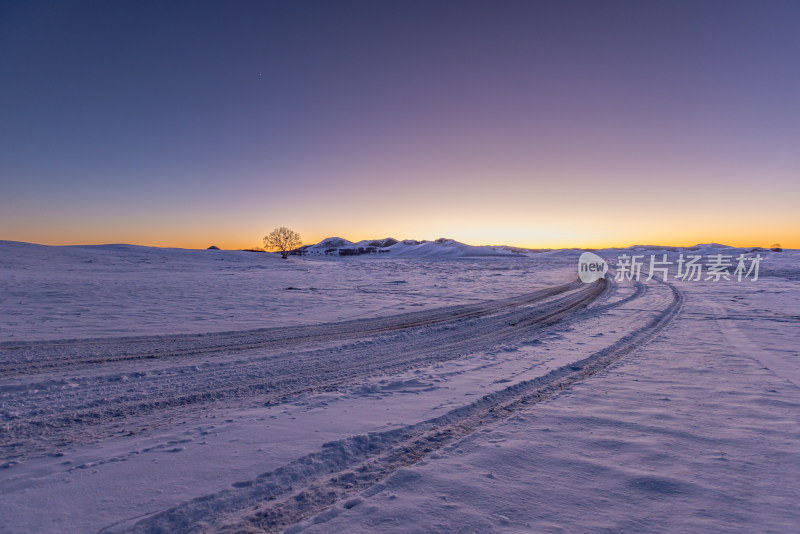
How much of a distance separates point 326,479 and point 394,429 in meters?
1.07

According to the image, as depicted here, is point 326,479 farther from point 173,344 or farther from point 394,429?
point 173,344

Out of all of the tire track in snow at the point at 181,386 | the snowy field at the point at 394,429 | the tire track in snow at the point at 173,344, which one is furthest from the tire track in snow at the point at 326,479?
the tire track in snow at the point at 173,344

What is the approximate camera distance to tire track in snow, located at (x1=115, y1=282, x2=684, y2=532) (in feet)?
8.93

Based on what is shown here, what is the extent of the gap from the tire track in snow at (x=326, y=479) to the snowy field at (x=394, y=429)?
20 millimetres

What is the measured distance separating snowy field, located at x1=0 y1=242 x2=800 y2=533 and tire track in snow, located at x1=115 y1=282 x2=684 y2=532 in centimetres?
2

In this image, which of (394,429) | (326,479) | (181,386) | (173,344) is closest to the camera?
(326,479)

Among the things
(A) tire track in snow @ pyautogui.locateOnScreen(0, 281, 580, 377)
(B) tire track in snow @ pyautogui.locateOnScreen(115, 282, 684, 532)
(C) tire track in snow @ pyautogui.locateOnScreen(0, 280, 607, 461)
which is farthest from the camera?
(A) tire track in snow @ pyautogui.locateOnScreen(0, 281, 580, 377)

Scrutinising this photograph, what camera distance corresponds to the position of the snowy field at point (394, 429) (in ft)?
9.26

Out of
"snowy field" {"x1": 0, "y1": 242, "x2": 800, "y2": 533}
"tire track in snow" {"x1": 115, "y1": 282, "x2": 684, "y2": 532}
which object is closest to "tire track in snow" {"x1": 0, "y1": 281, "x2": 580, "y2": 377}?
"snowy field" {"x1": 0, "y1": 242, "x2": 800, "y2": 533}

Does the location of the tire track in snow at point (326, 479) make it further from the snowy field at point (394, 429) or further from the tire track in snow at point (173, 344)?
the tire track in snow at point (173, 344)

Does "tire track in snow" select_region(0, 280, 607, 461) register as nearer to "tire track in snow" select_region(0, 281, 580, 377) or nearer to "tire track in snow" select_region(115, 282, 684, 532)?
"tire track in snow" select_region(0, 281, 580, 377)

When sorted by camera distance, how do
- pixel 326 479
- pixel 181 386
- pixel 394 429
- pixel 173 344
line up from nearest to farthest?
pixel 326 479
pixel 394 429
pixel 181 386
pixel 173 344

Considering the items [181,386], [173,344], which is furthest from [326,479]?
[173,344]

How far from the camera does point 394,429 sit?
4160 mm
